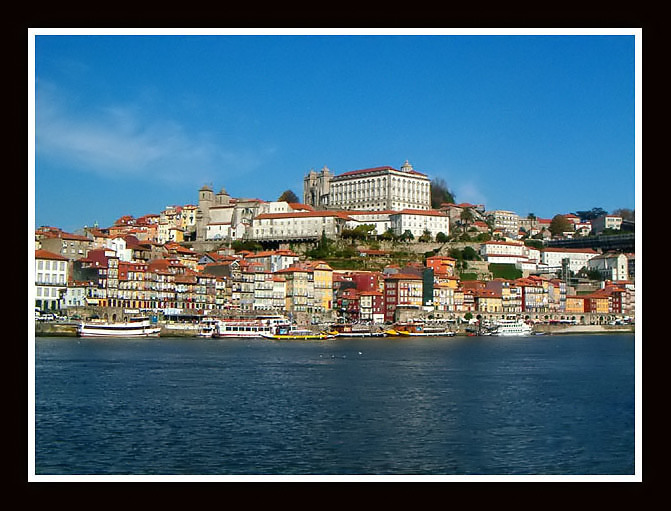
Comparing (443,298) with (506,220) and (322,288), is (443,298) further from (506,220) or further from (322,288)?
(506,220)

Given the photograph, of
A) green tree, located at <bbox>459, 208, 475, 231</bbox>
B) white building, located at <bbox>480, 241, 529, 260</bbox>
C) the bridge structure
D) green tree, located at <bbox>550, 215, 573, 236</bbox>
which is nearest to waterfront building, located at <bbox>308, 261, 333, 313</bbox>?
white building, located at <bbox>480, 241, 529, 260</bbox>

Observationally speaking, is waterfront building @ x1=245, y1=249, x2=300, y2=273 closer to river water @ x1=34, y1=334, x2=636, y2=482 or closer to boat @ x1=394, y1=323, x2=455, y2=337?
boat @ x1=394, y1=323, x2=455, y2=337

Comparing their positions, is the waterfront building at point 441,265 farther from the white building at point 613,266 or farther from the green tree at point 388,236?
the white building at point 613,266

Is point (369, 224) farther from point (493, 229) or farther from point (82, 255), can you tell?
point (82, 255)

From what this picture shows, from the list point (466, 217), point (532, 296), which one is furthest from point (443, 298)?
point (466, 217)

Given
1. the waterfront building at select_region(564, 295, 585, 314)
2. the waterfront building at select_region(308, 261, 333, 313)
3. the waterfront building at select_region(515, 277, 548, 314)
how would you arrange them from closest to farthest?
the waterfront building at select_region(308, 261, 333, 313) → the waterfront building at select_region(515, 277, 548, 314) → the waterfront building at select_region(564, 295, 585, 314)

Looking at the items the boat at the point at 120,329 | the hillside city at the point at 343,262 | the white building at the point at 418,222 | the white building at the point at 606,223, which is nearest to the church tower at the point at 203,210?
the hillside city at the point at 343,262

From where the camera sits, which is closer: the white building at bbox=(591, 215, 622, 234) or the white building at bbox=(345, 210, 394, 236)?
the white building at bbox=(345, 210, 394, 236)
